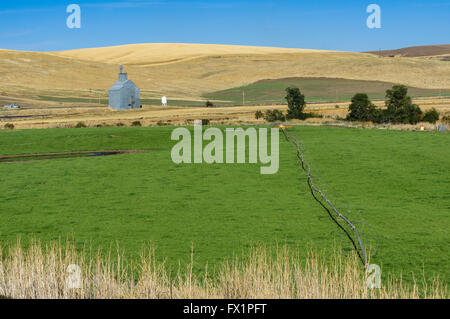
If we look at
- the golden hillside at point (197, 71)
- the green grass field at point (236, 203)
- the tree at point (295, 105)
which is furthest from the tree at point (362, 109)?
the golden hillside at point (197, 71)

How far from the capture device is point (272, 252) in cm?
1170

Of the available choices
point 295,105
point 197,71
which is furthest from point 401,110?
point 197,71

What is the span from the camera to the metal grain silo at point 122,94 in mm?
89562

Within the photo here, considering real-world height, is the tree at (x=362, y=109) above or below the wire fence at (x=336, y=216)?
above

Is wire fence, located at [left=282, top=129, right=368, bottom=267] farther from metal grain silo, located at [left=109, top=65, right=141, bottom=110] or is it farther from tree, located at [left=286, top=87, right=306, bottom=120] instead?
metal grain silo, located at [left=109, top=65, right=141, bottom=110]

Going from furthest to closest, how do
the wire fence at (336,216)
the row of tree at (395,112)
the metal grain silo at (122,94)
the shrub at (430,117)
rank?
the metal grain silo at (122,94)
the shrub at (430,117)
the row of tree at (395,112)
the wire fence at (336,216)

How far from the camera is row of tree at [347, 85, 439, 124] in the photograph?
170 ft

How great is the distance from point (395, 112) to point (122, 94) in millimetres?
50095

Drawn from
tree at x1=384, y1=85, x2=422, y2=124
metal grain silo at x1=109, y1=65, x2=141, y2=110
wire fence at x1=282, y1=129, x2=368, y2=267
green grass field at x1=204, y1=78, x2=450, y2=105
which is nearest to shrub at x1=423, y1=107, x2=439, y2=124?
tree at x1=384, y1=85, x2=422, y2=124

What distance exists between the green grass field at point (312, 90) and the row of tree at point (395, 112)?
63.4m

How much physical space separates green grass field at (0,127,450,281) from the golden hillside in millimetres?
96578

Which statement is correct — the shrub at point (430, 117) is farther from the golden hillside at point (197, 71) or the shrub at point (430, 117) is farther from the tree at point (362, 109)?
the golden hillside at point (197, 71)

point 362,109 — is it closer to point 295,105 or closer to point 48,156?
point 295,105
